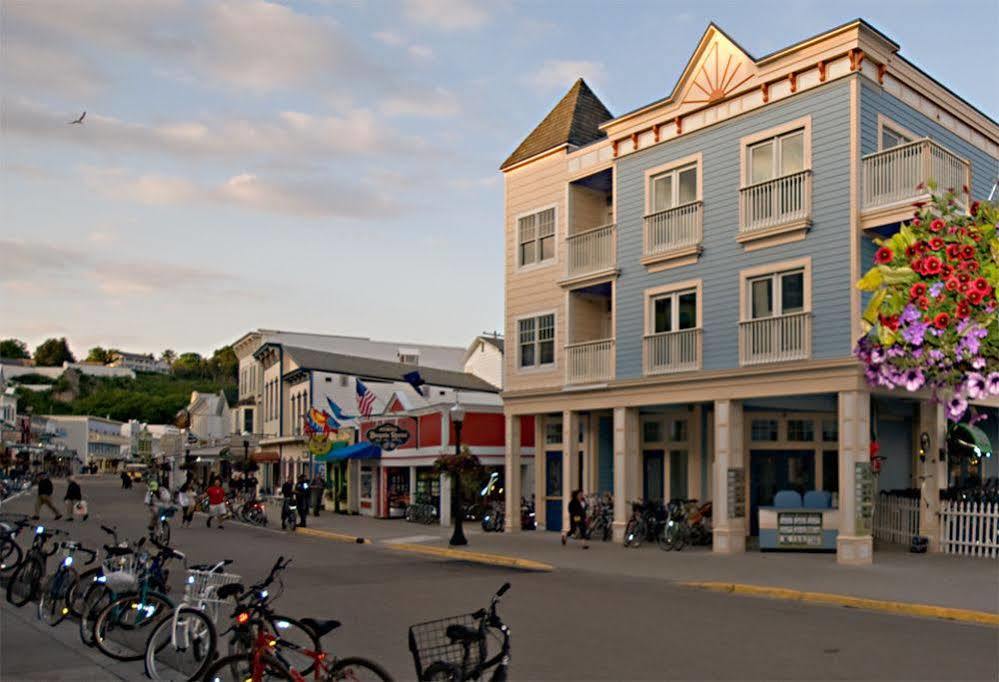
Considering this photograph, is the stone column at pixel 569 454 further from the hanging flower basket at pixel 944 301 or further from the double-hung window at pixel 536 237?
the hanging flower basket at pixel 944 301

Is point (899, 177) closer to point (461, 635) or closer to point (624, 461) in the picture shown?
point (624, 461)

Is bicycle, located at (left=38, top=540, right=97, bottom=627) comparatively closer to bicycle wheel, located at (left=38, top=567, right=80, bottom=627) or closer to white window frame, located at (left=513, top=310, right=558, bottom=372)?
bicycle wheel, located at (left=38, top=567, right=80, bottom=627)

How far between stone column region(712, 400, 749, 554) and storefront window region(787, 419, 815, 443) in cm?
373

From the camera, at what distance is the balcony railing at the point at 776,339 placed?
73.6 feet

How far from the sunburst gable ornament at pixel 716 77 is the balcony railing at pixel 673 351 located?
18.5 feet

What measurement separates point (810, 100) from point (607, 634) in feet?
47.4

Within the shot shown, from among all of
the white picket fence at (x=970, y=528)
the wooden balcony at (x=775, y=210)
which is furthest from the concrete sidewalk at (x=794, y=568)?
the wooden balcony at (x=775, y=210)

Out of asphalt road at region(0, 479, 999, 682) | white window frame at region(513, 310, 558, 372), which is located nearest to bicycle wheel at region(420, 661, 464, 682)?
asphalt road at region(0, 479, 999, 682)

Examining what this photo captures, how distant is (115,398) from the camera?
177 meters

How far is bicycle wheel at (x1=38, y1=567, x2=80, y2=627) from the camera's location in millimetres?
12766

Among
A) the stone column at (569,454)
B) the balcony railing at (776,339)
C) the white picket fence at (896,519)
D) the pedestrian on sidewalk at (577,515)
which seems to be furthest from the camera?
the stone column at (569,454)

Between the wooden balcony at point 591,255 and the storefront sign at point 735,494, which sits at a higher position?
the wooden balcony at point 591,255

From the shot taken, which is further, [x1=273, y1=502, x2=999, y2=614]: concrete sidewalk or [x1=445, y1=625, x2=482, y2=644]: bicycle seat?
[x1=273, y1=502, x2=999, y2=614]: concrete sidewalk

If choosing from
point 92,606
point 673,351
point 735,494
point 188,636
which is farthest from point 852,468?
point 188,636
